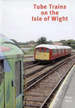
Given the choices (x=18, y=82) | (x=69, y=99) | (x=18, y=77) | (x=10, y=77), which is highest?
(x=10, y=77)

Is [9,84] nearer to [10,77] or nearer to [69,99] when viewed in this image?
[10,77]

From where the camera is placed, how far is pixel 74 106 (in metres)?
8.99

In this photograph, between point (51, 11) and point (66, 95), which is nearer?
point (51, 11)

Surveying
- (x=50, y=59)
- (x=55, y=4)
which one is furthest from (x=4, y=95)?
(x=50, y=59)

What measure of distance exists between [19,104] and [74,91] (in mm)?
7132

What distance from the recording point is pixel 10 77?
453 cm

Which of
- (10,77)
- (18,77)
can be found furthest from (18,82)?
(10,77)

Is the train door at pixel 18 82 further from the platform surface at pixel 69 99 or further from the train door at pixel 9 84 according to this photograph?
the platform surface at pixel 69 99

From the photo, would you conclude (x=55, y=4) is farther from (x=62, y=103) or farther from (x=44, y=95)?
(x=44, y=95)

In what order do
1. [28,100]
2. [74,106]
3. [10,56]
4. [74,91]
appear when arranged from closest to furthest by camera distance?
1. [10,56]
2. [74,106]
3. [28,100]
4. [74,91]

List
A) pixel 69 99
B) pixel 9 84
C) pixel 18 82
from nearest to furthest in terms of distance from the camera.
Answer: pixel 9 84
pixel 18 82
pixel 69 99

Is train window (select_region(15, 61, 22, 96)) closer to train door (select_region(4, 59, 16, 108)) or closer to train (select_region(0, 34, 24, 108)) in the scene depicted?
train (select_region(0, 34, 24, 108))

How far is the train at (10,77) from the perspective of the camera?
4.21 metres

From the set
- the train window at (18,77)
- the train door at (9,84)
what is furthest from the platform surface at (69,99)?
the train door at (9,84)
